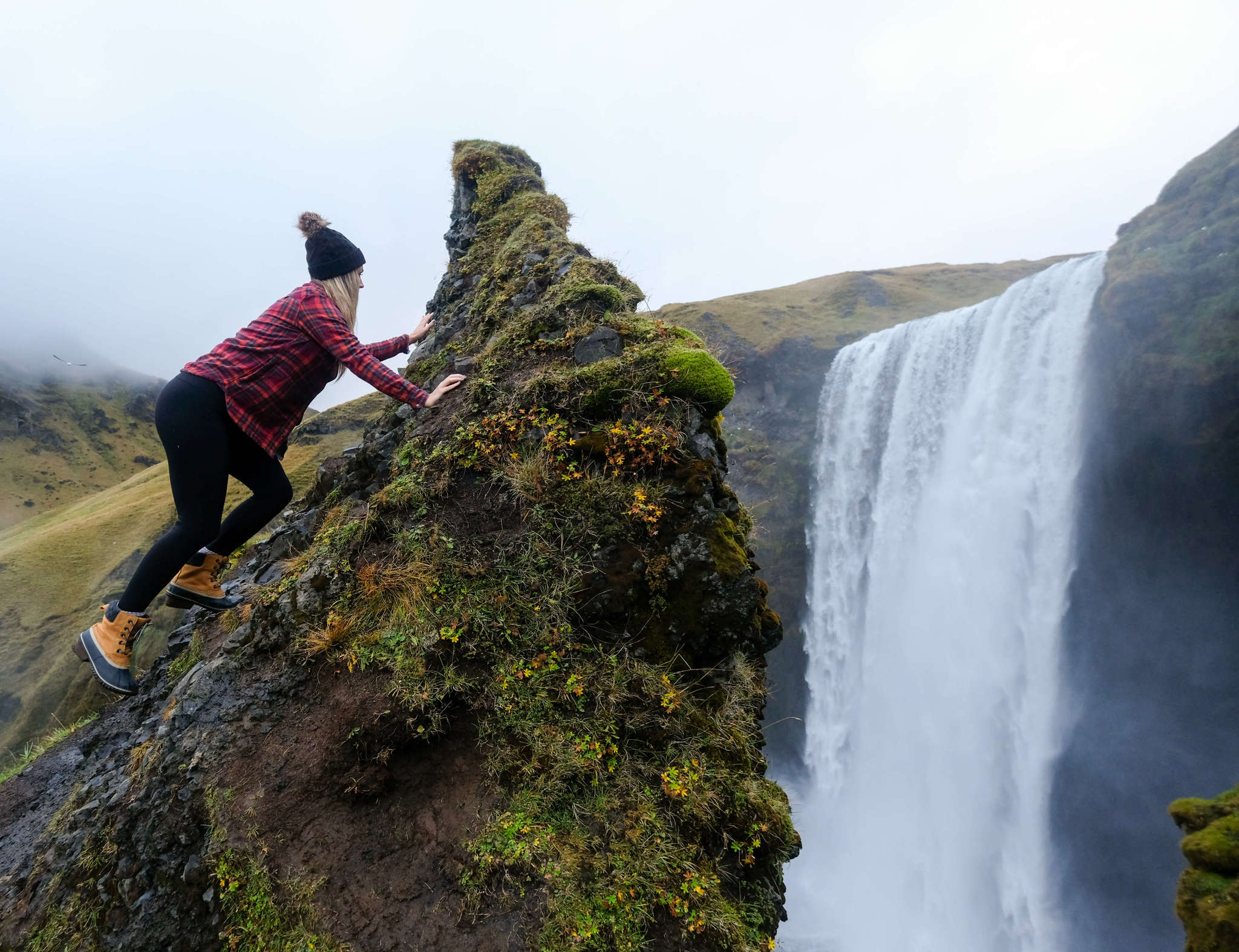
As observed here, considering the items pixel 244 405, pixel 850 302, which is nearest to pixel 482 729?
pixel 244 405

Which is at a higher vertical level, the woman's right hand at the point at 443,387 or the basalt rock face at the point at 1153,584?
the woman's right hand at the point at 443,387

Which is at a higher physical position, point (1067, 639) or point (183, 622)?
point (183, 622)

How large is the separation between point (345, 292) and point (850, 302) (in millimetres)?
48962

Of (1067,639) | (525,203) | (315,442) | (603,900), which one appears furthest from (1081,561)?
(315,442)

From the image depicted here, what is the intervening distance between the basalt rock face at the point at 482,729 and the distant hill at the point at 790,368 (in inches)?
653

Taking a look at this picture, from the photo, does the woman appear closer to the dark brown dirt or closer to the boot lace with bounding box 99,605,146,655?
the boot lace with bounding box 99,605,146,655

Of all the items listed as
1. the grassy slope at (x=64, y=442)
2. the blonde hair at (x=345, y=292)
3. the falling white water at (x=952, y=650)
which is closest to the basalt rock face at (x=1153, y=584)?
the falling white water at (x=952, y=650)

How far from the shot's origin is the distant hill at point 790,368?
95.2 ft

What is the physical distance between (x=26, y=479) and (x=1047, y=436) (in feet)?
349

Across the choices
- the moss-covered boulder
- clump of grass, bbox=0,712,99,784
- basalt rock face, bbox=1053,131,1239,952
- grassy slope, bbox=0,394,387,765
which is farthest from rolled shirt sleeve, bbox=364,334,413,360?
basalt rock face, bbox=1053,131,1239,952

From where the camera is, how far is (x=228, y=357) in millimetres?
3256

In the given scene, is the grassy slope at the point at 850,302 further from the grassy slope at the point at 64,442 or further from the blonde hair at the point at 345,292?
the grassy slope at the point at 64,442

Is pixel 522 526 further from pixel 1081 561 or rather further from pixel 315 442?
pixel 1081 561

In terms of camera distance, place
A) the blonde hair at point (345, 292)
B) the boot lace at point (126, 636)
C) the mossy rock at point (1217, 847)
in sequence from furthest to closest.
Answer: the blonde hair at point (345, 292), the mossy rock at point (1217, 847), the boot lace at point (126, 636)
